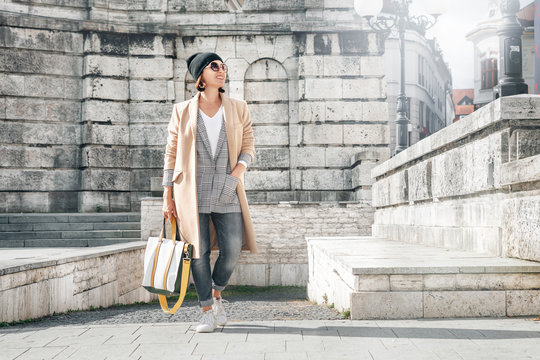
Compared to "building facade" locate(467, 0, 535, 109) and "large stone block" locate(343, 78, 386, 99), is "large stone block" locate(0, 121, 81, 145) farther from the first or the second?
"building facade" locate(467, 0, 535, 109)

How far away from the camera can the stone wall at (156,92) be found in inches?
602

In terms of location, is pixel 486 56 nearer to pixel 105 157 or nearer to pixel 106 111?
pixel 106 111

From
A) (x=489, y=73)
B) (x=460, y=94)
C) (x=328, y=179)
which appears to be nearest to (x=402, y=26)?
(x=328, y=179)

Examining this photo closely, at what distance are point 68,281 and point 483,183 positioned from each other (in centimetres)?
487

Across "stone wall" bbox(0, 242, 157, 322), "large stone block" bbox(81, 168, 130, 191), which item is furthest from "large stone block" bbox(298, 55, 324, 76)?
"stone wall" bbox(0, 242, 157, 322)

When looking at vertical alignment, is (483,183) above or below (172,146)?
below

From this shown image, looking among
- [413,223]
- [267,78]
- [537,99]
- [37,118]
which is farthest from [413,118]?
[537,99]

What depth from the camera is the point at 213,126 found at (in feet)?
15.5

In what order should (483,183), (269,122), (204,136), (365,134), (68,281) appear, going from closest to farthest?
(204,136) → (483,183) → (68,281) → (365,134) → (269,122)

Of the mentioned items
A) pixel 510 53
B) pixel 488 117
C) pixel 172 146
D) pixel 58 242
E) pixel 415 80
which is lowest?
pixel 58 242

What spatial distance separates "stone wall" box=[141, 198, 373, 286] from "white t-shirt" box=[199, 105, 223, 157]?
8.94 metres

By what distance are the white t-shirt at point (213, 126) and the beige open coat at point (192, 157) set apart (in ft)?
0.21

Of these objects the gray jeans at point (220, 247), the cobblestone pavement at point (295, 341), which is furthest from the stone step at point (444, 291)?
the gray jeans at point (220, 247)

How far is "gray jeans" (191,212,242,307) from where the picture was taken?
181 inches
